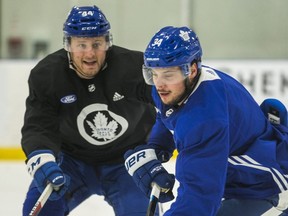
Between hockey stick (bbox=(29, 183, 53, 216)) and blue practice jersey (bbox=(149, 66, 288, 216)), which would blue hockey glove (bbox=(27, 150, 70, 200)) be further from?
blue practice jersey (bbox=(149, 66, 288, 216))

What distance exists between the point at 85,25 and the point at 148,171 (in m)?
0.69

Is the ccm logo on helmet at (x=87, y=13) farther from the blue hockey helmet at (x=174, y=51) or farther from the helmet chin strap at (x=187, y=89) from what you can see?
the helmet chin strap at (x=187, y=89)

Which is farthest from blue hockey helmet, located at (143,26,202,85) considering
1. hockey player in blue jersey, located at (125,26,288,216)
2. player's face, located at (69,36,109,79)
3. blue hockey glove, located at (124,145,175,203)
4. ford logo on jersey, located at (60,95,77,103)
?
ford logo on jersey, located at (60,95,77,103)

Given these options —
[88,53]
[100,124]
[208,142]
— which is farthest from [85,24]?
[208,142]

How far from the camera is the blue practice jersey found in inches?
82.5

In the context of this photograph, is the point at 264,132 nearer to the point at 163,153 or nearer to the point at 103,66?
the point at 163,153

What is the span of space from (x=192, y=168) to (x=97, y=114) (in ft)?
3.14

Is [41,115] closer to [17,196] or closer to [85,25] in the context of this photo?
[85,25]

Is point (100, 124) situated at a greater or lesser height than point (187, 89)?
lesser

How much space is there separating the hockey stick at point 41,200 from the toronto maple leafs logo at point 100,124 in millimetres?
363

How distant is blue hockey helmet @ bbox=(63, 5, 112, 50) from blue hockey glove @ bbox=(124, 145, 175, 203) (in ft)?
1.78

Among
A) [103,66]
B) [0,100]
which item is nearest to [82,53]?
[103,66]

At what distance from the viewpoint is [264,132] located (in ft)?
7.84

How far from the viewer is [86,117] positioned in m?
2.99
